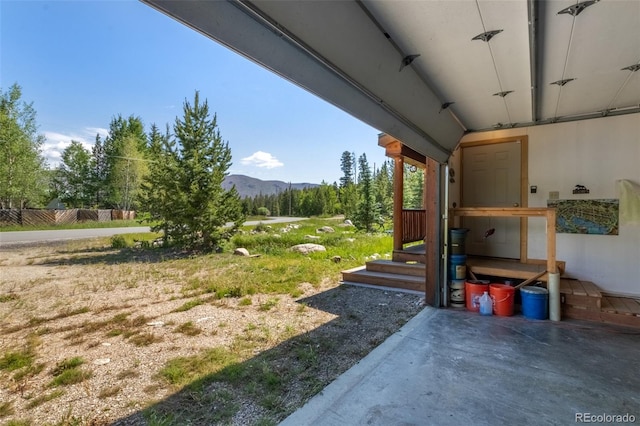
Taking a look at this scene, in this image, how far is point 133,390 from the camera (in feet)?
7.21

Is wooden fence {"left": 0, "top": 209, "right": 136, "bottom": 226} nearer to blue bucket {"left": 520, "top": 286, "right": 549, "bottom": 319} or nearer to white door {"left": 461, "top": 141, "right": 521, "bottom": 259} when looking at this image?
white door {"left": 461, "top": 141, "right": 521, "bottom": 259}

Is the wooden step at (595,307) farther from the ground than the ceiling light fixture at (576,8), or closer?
closer

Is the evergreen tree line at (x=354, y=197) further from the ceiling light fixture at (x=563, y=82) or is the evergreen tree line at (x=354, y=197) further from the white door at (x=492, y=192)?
the ceiling light fixture at (x=563, y=82)

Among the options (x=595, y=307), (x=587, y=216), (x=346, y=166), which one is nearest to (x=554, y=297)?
(x=595, y=307)

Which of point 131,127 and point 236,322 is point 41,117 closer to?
point 131,127

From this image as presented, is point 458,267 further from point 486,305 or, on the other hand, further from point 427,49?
point 427,49

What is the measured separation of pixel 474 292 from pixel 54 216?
24.2m

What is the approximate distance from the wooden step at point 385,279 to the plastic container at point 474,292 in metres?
0.87

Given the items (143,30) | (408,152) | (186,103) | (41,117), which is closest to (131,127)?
(41,117)

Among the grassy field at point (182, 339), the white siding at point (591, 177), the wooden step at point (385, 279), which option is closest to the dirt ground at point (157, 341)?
the grassy field at point (182, 339)

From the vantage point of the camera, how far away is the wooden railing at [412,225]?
634 centimetres

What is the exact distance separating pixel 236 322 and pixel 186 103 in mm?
8354

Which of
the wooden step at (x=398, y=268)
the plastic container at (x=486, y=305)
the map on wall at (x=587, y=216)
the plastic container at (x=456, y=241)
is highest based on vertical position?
the map on wall at (x=587, y=216)

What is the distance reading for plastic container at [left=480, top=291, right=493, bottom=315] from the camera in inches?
146
